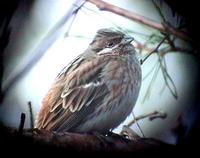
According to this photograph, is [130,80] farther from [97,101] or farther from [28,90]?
[28,90]

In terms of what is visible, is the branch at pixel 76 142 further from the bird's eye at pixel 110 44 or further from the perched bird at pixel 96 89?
the bird's eye at pixel 110 44

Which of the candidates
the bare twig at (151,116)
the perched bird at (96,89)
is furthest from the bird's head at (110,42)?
the bare twig at (151,116)

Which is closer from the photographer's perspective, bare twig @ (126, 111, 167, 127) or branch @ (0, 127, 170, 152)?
branch @ (0, 127, 170, 152)

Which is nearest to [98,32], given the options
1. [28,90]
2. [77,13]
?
[77,13]

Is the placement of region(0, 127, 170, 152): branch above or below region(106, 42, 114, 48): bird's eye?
below

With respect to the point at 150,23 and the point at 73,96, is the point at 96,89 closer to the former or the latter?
the point at 73,96

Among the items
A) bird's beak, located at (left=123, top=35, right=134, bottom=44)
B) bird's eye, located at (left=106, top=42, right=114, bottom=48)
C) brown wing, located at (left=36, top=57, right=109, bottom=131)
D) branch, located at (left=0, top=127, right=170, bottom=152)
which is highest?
bird's beak, located at (left=123, top=35, right=134, bottom=44)

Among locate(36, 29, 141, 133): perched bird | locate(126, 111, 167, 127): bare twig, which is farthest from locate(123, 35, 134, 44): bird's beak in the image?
locate(126, 111, 167, 127): bare twig

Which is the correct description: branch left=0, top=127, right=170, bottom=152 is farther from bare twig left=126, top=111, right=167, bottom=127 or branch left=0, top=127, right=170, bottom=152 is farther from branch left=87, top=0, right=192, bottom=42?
branch left=87, top=0, right=192, bottom=42

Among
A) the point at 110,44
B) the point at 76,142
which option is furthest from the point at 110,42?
the point at 76,142
